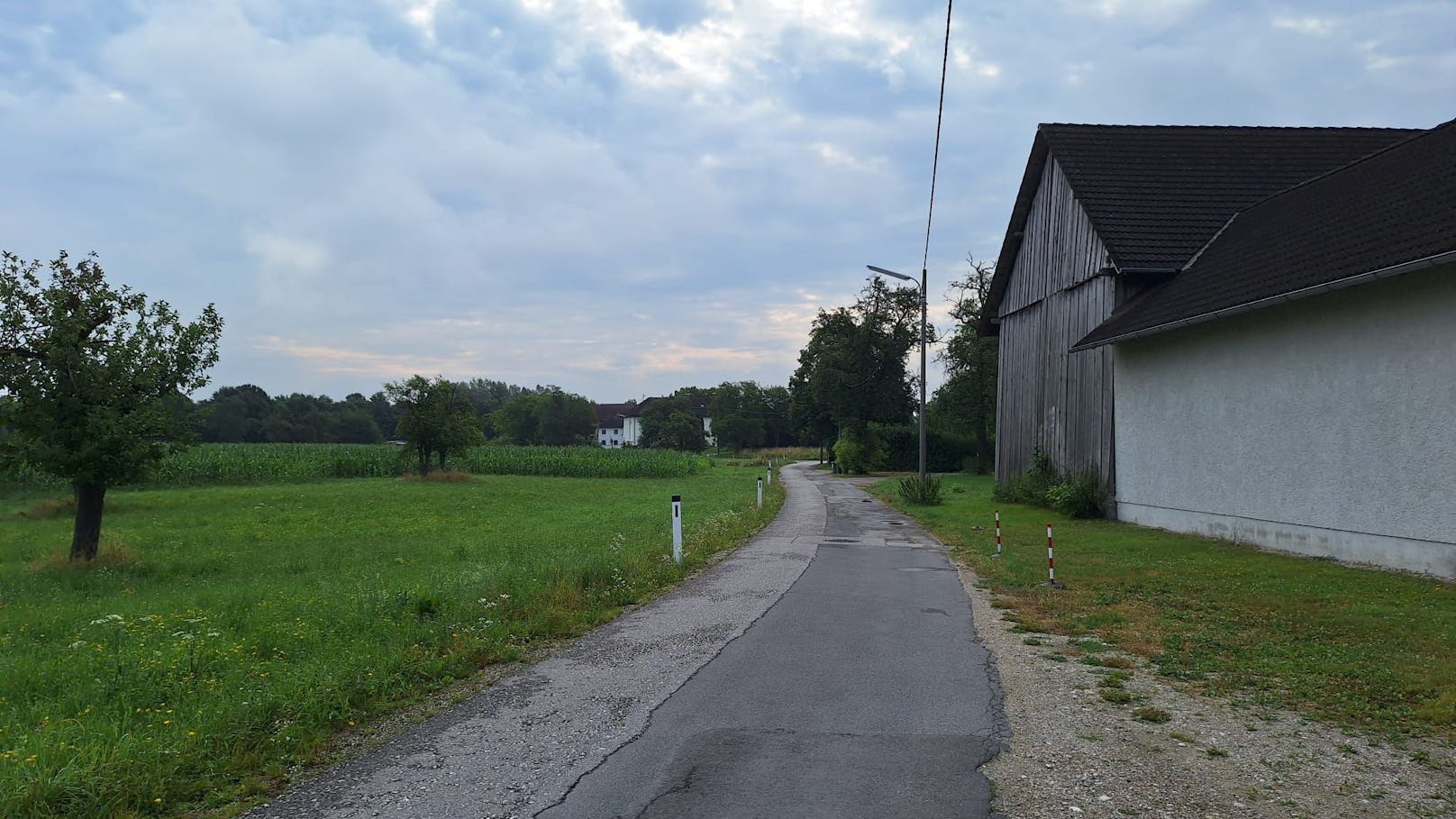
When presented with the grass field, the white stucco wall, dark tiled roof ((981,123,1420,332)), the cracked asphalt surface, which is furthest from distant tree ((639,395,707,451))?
the cracked asphalt surface

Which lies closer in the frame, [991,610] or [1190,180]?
[991,610]

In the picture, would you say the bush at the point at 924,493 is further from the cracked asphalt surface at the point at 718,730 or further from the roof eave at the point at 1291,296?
the cracked asphalt surface at the point at 718,730

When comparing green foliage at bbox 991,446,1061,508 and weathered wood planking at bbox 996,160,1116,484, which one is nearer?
weathered wood planking at bbox 996,160,1116,484

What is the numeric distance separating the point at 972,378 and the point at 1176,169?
29490 millimetres

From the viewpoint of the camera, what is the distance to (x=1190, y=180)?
69.6ft

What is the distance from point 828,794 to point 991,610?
5891 millimetres

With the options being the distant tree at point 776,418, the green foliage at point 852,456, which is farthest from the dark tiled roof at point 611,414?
the green foliage at point 852,456

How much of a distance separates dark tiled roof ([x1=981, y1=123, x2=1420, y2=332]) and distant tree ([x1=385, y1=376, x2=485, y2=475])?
3015 cm

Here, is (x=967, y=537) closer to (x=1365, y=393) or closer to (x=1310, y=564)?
(x=1310, y=564)

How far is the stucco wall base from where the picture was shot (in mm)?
11305

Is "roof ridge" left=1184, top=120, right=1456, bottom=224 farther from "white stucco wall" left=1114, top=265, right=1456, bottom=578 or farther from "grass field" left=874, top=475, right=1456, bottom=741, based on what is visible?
"grass field" left=874, top=475, right=1456, bottom=741

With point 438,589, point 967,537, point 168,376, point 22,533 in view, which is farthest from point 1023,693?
point 22,533

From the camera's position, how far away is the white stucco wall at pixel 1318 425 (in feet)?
37.1

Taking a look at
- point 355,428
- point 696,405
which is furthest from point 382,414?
point 696,405
